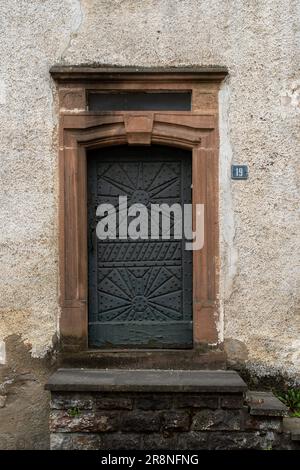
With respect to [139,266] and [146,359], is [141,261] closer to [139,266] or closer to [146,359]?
[139,266]

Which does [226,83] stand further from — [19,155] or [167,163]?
[19,155]

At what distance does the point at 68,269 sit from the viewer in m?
5.30

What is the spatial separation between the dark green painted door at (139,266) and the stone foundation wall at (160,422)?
0.87m

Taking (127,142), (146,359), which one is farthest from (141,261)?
(127,142)

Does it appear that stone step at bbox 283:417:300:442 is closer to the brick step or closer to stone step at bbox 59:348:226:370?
the brick step

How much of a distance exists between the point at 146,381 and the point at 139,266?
3.78 feet

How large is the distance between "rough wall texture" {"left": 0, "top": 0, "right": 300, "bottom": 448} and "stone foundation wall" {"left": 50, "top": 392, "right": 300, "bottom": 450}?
0.74 meters

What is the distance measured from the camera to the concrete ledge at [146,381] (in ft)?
15.2

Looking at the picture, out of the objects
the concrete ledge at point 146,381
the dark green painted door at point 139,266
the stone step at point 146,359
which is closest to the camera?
the concrete ledge at point 146,381

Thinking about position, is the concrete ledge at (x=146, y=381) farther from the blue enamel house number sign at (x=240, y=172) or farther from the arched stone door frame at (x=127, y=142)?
the blue enamel house number sign at (x=240, y=172)

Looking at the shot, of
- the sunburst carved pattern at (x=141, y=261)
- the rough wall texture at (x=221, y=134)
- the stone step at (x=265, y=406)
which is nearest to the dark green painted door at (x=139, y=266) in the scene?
the sunburst carved pattern at (x=141, y=261)

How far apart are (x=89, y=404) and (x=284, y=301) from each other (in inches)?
74.3
